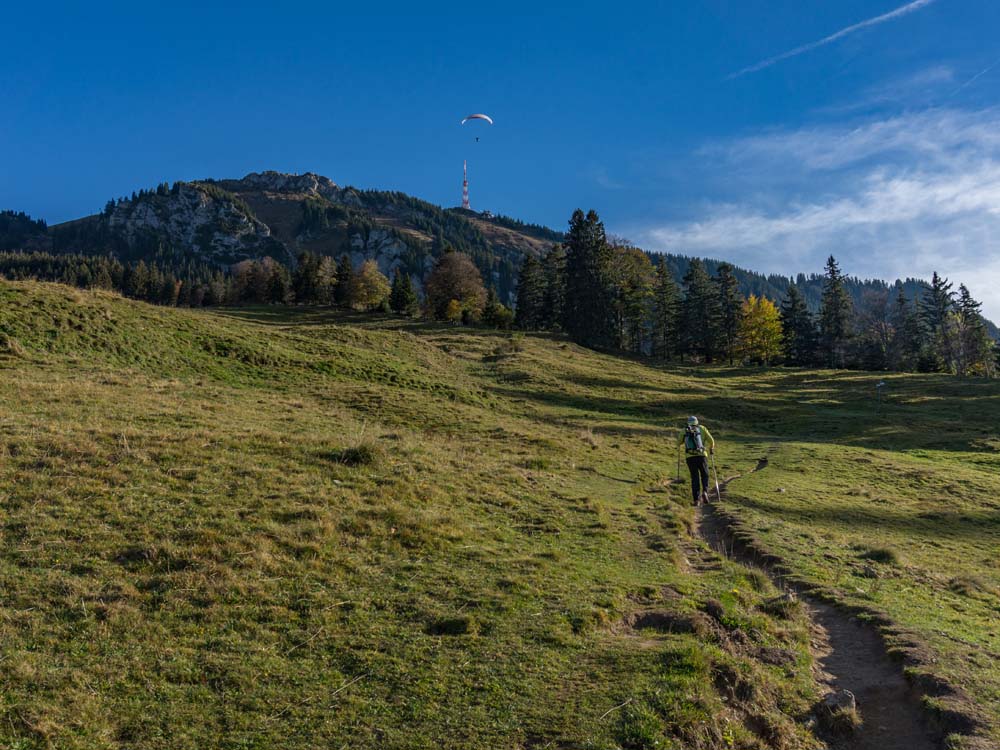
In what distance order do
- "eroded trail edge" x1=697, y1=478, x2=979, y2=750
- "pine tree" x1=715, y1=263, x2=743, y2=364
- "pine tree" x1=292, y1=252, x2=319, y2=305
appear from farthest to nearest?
"pine tree" x1=292, y1=252, x2=319, y2=305
"pine tree" x1=715, y1=263, x2=743, y2=364
"eroded trail edge" x1=697, y1=478, x2=979, y2=750

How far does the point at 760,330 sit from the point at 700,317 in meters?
9.20

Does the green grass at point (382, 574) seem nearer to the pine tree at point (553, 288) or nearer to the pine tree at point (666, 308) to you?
the pine tree at point (666, 308)

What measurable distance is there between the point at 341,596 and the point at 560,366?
4874 centimetres

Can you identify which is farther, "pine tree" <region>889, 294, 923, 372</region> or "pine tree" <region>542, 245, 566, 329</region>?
"pine tree" <region>542, 245, 566, 329</region>

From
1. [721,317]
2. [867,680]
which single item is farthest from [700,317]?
[867,680]

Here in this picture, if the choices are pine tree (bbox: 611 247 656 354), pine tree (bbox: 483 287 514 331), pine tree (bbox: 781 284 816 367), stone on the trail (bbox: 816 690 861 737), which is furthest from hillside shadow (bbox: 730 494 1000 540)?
pine tree (bbox: 781 284 816 367)

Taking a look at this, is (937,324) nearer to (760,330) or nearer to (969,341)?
(969,341)

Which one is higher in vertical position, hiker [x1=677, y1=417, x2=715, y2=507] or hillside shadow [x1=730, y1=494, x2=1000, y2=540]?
hiker [x1=677, y1=417, x2=715, y2=507]

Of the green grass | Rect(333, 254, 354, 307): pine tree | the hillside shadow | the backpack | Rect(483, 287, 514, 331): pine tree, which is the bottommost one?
the hillside shadow

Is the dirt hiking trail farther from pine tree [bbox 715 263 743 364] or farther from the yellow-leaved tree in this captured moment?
the yellow-leaved tree

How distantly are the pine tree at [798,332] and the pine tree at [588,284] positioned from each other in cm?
3263

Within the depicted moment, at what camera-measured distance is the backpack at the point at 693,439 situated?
19.4 meters

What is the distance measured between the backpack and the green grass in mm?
2245

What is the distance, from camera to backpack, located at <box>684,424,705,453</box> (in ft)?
63.8
